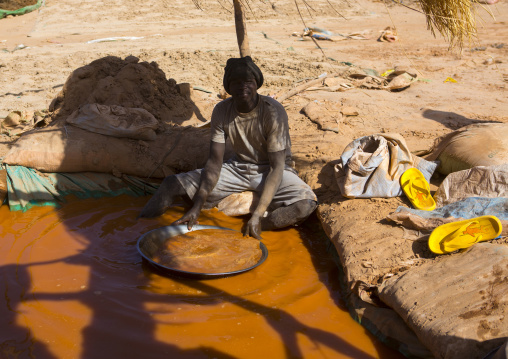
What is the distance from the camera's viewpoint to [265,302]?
272cm

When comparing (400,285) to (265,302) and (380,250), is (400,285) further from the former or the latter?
(265,302)

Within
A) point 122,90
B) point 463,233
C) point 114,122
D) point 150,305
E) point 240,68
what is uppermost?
point 240,68

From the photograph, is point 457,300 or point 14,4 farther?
point 14,4

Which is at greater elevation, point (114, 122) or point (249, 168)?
point (114, 122)

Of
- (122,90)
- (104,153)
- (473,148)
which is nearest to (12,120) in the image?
(122,90)

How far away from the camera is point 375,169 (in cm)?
354

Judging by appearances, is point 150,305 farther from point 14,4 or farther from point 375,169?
point 14,4

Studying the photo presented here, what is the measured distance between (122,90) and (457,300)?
395 centimetres

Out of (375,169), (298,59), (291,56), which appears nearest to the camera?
(375,169)

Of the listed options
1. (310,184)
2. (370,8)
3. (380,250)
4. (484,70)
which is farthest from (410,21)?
(380,250)

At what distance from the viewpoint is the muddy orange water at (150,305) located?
2332mm

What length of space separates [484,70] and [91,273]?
23.1 ft

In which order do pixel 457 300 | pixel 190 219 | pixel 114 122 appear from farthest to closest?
pixel 114 122
pixel 190 219
pixel 457 300

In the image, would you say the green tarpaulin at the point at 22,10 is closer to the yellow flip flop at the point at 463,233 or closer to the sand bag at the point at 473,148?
the sand bag at the point at 473,148
